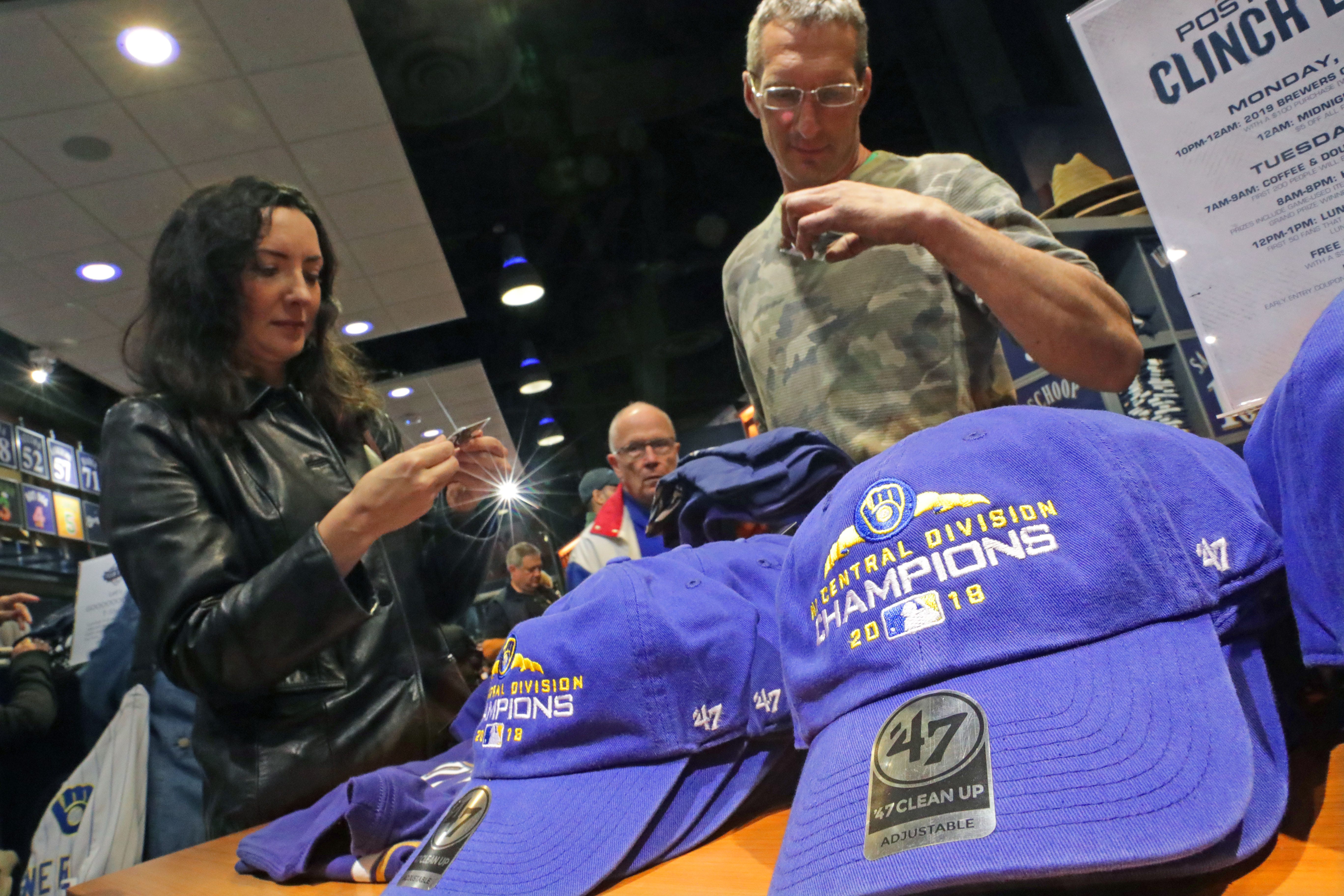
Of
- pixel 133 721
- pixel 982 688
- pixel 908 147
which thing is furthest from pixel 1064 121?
pixel 133 721

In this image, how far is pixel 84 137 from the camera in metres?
2.41

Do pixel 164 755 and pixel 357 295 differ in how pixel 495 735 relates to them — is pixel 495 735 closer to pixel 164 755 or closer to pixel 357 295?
pixel 164 755

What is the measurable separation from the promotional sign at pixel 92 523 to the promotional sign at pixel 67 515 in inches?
0.6

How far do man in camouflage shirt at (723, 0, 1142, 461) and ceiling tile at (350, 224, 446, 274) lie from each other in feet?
7.84

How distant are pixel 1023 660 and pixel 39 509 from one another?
2426mm

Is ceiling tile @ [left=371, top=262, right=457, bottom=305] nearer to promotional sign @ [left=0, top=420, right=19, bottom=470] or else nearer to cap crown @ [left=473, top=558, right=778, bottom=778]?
promotional sign @ [left=0, top=420, right=19, bottom=470]

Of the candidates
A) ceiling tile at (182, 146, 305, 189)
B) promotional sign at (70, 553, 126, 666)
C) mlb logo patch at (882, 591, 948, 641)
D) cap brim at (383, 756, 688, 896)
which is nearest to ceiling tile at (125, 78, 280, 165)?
ceiling tile at (182, 146, 305, 189)

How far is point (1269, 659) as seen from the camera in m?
0.43

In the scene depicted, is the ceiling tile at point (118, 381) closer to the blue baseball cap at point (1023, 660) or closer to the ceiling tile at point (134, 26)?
the ceiling tile at point (134, 26)

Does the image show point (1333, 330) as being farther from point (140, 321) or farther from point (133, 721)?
point (133, 721)

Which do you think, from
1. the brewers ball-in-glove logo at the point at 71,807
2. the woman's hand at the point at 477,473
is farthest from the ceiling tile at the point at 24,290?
the woman's hand at the point at 477,473

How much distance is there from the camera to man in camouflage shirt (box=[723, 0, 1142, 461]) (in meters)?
0.70

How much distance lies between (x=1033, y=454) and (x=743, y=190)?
7.69 ft

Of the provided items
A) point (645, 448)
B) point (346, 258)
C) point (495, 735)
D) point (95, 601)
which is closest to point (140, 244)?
point (346, 258)
